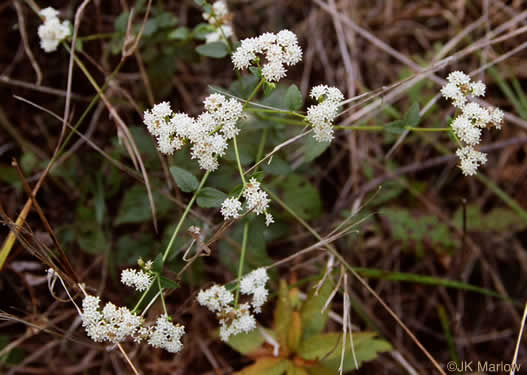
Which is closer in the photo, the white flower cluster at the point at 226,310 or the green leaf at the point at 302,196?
the white flower cluster at the point at 226,310

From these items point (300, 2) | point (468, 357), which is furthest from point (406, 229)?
point (300, 2)

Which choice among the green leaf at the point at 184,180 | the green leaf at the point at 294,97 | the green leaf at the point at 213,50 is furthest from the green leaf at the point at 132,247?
the green leaf at the point at 294,97

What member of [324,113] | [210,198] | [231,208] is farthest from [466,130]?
[210,198]

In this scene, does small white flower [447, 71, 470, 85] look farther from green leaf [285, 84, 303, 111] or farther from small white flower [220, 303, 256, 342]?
small white flower [220, 303, 256, 342]

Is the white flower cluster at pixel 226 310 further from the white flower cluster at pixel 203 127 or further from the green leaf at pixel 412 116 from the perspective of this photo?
the green leaf at pixel 412 116

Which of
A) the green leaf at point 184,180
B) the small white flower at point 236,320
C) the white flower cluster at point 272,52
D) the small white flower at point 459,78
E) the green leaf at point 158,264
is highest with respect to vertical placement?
the white flower cluster at point 272,52

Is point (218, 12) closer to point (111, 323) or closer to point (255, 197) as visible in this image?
point (255, 197)

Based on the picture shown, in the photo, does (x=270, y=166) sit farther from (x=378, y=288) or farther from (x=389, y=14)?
(x=389, y=14)
